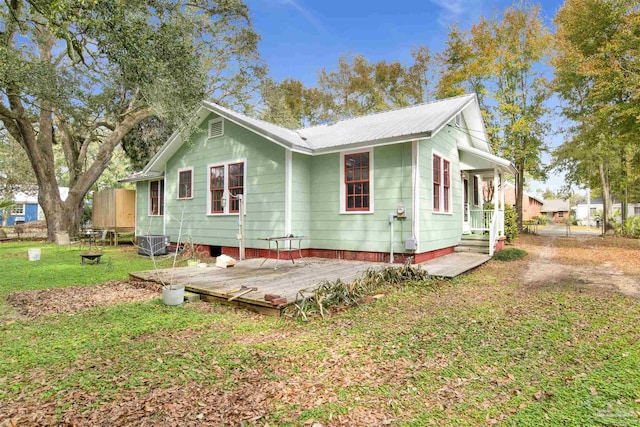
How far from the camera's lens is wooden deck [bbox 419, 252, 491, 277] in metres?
7.34

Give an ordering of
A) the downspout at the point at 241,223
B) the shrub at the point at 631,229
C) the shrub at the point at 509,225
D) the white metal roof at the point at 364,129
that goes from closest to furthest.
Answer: the white metal roof at the point at 364,129
the downspout at the point at 241,223
the shrub at the point at 509,225
the shrub at the point at 631,229

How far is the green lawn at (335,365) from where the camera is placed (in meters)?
2.47

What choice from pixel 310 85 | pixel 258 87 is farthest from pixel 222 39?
pixel 310 85

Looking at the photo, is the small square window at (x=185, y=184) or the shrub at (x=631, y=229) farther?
the shrub at (x=631, y=229)

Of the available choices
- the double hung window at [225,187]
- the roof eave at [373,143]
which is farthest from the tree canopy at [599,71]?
the double hung window at [225,187]

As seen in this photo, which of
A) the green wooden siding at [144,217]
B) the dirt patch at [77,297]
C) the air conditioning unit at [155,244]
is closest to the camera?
the dirt patch at [77,297]

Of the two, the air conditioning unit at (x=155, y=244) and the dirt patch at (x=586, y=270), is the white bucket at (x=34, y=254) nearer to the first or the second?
the air conditioning unit at (x=155, y=244)

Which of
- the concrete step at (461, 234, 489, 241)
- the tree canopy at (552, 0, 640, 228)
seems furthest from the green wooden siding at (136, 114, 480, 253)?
the tree canopy at (552, 0, 640, 228)

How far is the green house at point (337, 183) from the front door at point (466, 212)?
0.17 feet

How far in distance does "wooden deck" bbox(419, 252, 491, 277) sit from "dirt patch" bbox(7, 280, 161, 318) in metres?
5.53

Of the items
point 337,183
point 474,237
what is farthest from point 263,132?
point 474,237

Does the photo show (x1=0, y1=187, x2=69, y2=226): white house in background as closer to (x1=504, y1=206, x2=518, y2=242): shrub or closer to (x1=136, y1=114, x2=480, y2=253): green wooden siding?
(x1=136, y1=114, x2=480, y2=253): green wooden siding

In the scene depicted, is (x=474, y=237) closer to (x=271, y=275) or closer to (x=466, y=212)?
(x=466, y=212)

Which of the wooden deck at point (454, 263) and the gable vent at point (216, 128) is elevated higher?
the gable vent at point (216, 128)
